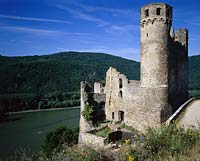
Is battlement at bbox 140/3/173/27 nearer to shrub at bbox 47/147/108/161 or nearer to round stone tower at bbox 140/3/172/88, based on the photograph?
round stone tower at bbox 140/3/172/88

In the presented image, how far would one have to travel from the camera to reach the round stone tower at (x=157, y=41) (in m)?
16.8

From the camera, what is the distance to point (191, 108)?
45.8 ft

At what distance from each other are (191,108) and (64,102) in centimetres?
6023

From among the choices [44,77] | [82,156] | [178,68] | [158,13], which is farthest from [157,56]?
[44,77]

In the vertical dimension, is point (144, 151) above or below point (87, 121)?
above

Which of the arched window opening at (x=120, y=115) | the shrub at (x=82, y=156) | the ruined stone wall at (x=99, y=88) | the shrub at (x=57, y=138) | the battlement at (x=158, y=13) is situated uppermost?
the battlement at (x=158, y=13)

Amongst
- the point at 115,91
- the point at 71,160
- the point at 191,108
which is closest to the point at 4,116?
the point at 115,91

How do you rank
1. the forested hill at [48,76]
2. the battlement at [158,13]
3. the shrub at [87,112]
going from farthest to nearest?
1. the forested hill at [48,76]
2. the shrub at [87,112]
3. the battlement at [158,13]

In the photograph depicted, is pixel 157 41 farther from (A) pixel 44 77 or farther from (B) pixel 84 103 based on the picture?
(A) pixel 44 77

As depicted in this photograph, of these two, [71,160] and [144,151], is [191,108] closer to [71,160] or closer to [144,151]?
[144,151]

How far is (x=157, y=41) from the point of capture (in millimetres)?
16875

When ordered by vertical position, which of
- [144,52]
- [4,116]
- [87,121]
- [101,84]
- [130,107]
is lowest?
[4,116]

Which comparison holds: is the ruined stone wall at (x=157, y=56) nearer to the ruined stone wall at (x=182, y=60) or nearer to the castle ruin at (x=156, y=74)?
the castle ruin at (x=156, y=74)

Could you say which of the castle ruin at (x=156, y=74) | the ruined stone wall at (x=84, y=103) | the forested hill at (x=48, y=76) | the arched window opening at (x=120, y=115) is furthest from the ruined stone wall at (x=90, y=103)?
the forested hill at (x=48, y=76)
